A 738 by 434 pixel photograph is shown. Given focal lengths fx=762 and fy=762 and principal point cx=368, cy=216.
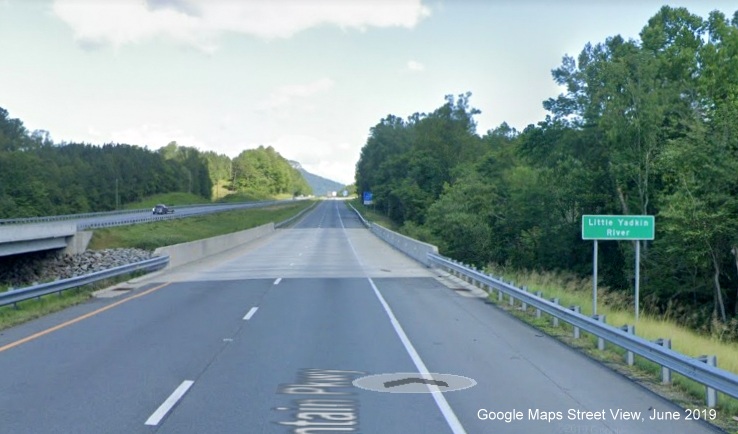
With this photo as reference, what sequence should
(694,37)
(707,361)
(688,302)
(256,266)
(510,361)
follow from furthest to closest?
(694,37) < (688,302) < (256,266) < (510,361) < (707,361)

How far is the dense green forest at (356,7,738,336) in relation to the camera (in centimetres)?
3275

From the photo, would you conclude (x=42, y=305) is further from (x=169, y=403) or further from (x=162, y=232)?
(x=162, y=232)

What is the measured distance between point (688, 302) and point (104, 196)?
130 metres

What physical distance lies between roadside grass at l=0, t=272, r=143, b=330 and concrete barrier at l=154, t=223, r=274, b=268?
33.3ft

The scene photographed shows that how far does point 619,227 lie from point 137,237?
5264cm

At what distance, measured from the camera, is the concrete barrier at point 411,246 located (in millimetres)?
35750

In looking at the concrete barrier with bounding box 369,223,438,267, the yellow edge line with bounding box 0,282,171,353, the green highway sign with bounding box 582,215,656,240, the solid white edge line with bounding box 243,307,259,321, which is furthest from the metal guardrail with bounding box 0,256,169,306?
the green highway sign with bounding box 582,215,656,240

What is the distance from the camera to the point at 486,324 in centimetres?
1600

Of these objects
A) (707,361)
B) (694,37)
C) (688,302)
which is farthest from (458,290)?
(694,37)

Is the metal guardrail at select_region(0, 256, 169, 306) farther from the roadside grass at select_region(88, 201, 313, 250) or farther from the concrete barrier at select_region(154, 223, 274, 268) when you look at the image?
the roadside grass at select_region(88, 201, 313, 250)

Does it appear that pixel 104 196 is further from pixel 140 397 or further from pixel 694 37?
pixel 140 397

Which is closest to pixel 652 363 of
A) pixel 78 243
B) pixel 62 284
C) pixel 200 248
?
pixel 62 284

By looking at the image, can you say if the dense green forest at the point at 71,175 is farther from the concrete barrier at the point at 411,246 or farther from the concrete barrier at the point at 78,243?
the concrete barrier at the point at 411,246

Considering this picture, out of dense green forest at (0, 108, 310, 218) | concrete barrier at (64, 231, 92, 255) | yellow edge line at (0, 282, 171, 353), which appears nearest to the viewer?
yellow edge line at (0, 282, 171, 353)
